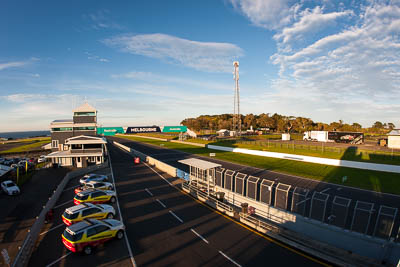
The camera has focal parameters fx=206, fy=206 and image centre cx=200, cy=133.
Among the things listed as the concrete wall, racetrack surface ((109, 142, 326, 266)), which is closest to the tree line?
the concrete wall

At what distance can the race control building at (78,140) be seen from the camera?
42.5 m

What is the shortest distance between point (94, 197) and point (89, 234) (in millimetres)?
8618

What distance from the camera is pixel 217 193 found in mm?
21375

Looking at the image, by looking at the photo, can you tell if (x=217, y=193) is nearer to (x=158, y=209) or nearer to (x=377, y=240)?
(x=158, y=209)

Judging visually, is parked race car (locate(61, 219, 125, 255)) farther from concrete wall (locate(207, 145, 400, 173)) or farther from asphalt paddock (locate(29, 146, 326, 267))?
concrete wall (locate(207, 145, 400, 173))

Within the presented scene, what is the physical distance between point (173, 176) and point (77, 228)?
1963 cm

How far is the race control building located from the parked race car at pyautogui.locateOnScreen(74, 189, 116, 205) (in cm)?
2329

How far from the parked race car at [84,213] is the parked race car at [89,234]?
8.01ft

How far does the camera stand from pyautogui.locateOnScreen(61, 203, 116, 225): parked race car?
51.1 feet

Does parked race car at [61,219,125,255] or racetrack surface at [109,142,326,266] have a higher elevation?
parked race car at [61,219,125,255]

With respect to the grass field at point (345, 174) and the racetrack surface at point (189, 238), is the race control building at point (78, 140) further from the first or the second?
the grass field at point (345, 174)

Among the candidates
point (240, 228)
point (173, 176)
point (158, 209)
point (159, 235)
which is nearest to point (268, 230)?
point (240, 228)

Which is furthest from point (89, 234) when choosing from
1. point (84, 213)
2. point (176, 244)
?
point (176, 244)

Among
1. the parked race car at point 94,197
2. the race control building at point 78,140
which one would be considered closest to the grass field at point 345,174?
the parked race car at point 94,197
